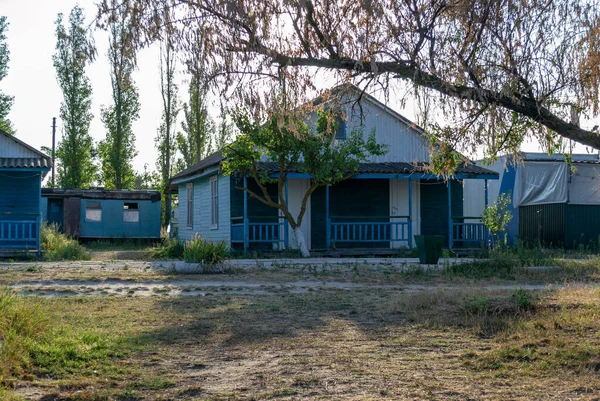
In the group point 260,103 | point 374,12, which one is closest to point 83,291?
point 260,103

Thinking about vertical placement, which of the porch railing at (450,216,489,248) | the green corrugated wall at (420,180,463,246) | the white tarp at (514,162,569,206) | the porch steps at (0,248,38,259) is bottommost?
the porch steps at (0,248,38,259)

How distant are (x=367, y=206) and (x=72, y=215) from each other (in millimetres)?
15730

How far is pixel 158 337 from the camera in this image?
298 inches

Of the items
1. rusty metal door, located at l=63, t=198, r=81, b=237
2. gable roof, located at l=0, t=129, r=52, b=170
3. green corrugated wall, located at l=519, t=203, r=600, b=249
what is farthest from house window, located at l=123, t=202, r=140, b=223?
green corrugated wall, located at l=519, t=203, r=600, b=249

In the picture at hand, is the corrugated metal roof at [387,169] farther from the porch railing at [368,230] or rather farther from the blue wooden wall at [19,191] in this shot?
the blue wooden wall at [19,191]

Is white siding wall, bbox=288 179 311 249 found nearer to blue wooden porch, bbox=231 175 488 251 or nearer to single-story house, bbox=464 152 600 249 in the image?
blue wooden porch, bbox=231 175 488 251

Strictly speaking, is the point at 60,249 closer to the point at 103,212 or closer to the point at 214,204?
the point at 214,204

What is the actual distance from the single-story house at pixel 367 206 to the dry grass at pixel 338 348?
10894 millimetres

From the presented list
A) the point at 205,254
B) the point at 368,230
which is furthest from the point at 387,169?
the point at 205,254

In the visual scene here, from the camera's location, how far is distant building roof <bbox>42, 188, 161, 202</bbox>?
3294 cm

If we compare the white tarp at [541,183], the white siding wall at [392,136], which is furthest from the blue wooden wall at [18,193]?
the white tarp at [541,183]

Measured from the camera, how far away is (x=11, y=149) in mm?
21984

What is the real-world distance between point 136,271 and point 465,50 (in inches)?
342

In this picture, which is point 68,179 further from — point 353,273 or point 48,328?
point 48,328
